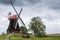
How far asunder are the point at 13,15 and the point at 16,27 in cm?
519

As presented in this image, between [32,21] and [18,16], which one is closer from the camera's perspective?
[18,16]

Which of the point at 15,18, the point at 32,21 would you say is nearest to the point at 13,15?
the point at 15,18

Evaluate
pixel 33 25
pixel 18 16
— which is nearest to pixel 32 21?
pixel 33 25

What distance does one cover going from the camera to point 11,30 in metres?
86.1

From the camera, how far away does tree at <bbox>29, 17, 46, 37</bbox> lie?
100 meters

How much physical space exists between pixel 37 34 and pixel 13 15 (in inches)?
727

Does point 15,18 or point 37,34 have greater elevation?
point 15,18

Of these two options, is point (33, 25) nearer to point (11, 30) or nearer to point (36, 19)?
point (36, 19)

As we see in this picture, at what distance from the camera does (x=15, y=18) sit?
3401 inches

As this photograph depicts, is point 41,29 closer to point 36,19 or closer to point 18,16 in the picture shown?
point 36,19

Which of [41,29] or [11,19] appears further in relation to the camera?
[41,29]

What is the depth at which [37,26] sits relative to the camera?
10144 centimetres

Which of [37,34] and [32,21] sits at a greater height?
[32,21]

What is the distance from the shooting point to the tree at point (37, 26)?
10031cm
